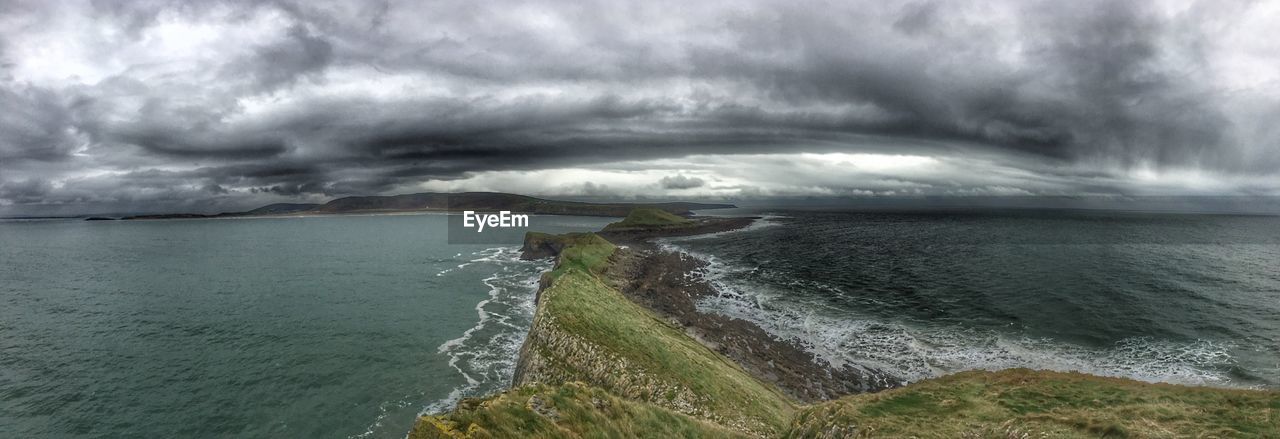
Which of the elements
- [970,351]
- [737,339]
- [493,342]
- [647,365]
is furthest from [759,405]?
[970,351]

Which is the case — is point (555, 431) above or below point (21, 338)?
above

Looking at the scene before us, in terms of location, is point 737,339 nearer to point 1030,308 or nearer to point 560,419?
point 560,419

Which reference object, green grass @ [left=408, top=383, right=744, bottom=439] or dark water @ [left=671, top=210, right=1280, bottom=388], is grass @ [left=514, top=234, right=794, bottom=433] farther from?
dark water @ [left=671, top=210, right=1280, bottom=388]

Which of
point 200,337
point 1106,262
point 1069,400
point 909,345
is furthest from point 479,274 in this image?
point 1106,262


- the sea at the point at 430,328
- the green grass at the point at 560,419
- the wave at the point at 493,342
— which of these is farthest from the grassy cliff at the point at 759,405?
the sea at the point at 430,328

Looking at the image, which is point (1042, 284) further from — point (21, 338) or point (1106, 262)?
point (21, 338)

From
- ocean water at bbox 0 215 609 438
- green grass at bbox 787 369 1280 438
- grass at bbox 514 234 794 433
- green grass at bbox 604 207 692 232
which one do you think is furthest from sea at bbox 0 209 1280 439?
green grass at bbox 604 207 692 232
